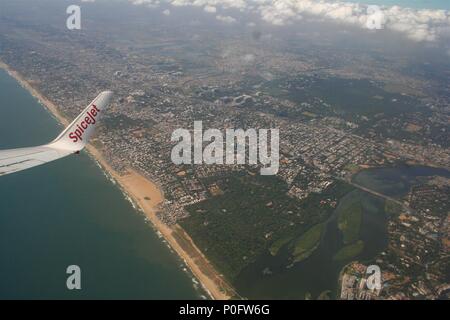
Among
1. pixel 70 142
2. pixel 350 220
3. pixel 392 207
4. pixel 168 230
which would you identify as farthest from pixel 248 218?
pixel 70 142

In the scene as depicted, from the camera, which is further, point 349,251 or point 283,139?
point 283,139

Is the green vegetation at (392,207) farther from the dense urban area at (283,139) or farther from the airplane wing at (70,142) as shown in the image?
the airplane wing at (70,142)

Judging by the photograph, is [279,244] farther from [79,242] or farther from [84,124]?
[84,124]

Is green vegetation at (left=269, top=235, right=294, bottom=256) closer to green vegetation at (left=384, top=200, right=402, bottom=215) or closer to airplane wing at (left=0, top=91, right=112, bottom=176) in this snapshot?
green vegetation at (left=384, top=200, right=402, bottom=215)

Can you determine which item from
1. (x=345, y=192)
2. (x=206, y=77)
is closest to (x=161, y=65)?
(x=206, y=77)

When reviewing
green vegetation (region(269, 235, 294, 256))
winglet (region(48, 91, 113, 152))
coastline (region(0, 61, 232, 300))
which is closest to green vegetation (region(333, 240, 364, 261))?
green vegetation (region(269, 235, 294, 256))

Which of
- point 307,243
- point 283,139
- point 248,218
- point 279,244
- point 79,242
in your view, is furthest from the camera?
point 283,139

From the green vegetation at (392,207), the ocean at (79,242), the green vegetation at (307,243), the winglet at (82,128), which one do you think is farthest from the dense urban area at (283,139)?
the winglet at (82,128)
